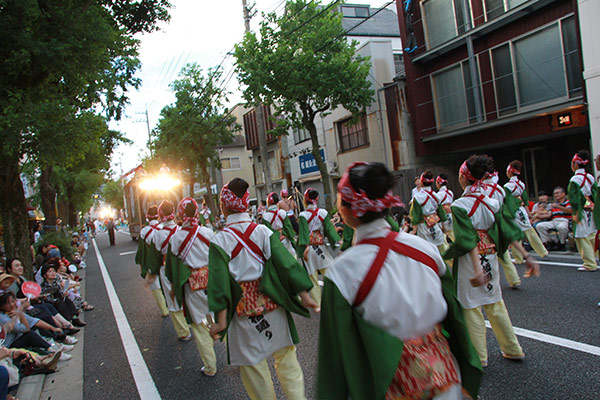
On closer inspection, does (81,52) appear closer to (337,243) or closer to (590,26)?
(337,243)

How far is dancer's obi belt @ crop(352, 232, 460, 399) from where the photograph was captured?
6.57 ft

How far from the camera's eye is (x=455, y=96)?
1728 centimetres

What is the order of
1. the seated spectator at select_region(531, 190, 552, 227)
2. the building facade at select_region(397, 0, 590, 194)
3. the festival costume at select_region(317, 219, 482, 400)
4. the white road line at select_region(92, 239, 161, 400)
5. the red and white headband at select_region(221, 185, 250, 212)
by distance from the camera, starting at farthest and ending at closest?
the building facade at select_region(397, 0, 590, 194)
the seated spectator at select_region(531, 190, 552, 227)
the white road line at select_region(92, 239, 161, 400)
the red and white headband at select_region(221, 185, 250, 212)
the festival costume at select_region(317, 219, 482, 400)

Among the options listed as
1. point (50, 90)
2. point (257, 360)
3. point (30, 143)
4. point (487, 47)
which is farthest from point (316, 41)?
point (257, 360)

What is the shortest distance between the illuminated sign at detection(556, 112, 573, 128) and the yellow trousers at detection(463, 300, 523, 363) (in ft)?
38.1

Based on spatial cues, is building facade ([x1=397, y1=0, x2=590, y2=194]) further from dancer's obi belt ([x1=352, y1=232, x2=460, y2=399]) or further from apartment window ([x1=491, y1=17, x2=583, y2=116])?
dancer's obi belt ([x1=352, y1=232, x2=460, y2=399])

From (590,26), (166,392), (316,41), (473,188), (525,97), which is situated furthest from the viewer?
(316,41)

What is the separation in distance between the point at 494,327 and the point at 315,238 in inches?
141

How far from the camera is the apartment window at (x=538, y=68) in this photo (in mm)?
13250

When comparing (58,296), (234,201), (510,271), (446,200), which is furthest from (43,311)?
(446,200)

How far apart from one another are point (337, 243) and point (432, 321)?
17.1 ft

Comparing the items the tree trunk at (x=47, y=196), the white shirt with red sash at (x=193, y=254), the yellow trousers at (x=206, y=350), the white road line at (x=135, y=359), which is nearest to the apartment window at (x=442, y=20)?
the white road line at (x=135, y=359)

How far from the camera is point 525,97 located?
14859mm

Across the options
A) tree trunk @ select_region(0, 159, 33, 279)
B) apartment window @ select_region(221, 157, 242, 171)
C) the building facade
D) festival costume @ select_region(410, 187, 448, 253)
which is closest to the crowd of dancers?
festival costume @ select_region(410, 187, 448, 253)
